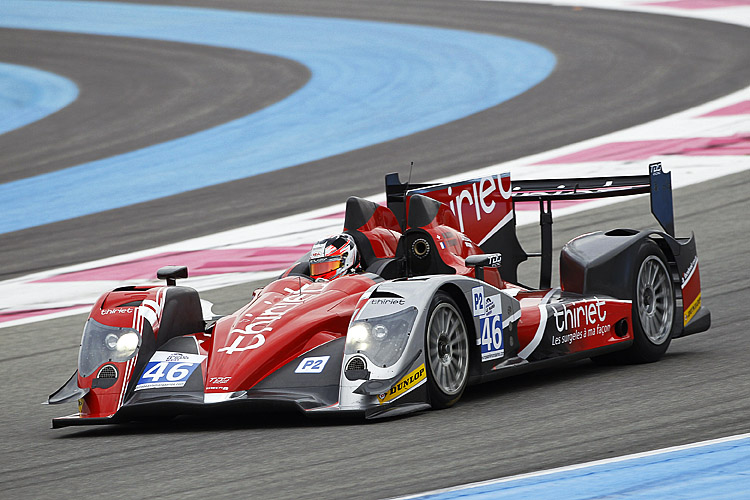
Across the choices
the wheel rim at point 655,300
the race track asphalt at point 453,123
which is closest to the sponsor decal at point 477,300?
the wheel rim at point 655,300

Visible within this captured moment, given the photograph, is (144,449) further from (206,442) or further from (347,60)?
(347,60)

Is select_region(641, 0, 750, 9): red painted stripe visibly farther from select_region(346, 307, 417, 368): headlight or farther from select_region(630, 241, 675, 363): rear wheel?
select_region(346, 307, 417, 368): headlight

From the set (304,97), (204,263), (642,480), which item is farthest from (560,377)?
(304,97)

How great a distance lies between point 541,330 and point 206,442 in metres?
2.29

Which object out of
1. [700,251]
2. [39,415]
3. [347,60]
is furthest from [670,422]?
→ [347,60]

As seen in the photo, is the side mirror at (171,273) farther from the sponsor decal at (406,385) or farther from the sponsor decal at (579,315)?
the sponsor decal at (579,315)

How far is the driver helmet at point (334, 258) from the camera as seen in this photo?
8.48 metres

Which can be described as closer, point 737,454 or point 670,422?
point 737,454

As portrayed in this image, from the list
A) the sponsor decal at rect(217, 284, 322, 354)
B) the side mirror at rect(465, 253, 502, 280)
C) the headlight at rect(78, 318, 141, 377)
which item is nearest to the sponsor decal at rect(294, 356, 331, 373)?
the sponsor decal at rect(217, 284, 322, 354)

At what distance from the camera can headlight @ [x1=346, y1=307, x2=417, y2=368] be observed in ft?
23.8

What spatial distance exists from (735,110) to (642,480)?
15.5 meters

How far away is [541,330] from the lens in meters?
8.23

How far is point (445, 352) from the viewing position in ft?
25.0

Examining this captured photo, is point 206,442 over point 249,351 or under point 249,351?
under
